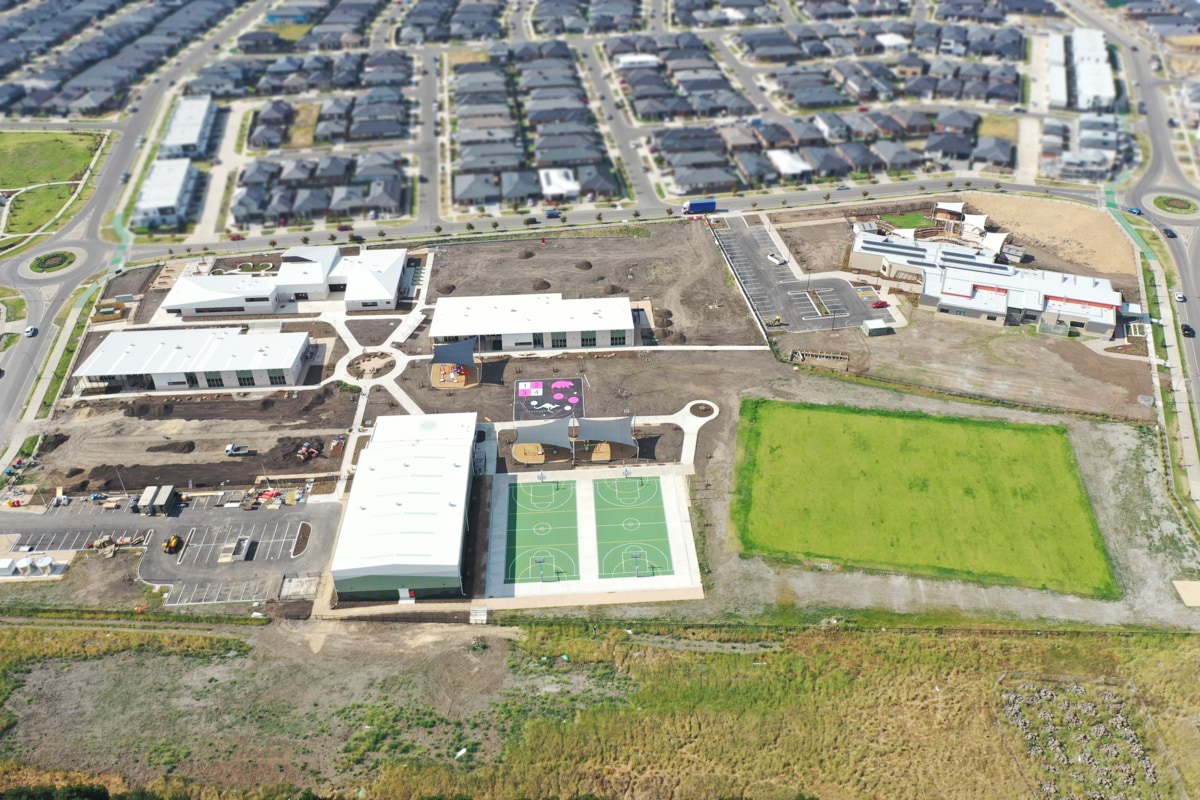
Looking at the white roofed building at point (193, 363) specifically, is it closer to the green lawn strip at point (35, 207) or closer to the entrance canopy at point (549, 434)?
the entrance canopy at point (549, 434)

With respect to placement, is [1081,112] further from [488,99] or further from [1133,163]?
[488,99]

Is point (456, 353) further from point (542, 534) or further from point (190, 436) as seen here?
point (190, 436)

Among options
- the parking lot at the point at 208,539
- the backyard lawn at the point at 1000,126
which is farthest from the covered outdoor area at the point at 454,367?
the backyard lawn at the point at 1000,126

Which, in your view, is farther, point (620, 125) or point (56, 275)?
point (620, 125)

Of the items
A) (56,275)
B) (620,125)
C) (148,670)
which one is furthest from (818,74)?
(148,670)

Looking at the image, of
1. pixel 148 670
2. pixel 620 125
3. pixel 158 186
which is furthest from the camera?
pixel 620 125

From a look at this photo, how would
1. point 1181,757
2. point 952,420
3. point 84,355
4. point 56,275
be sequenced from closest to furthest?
point 1181,757, point 952,420, point 84,355, point 56,275
